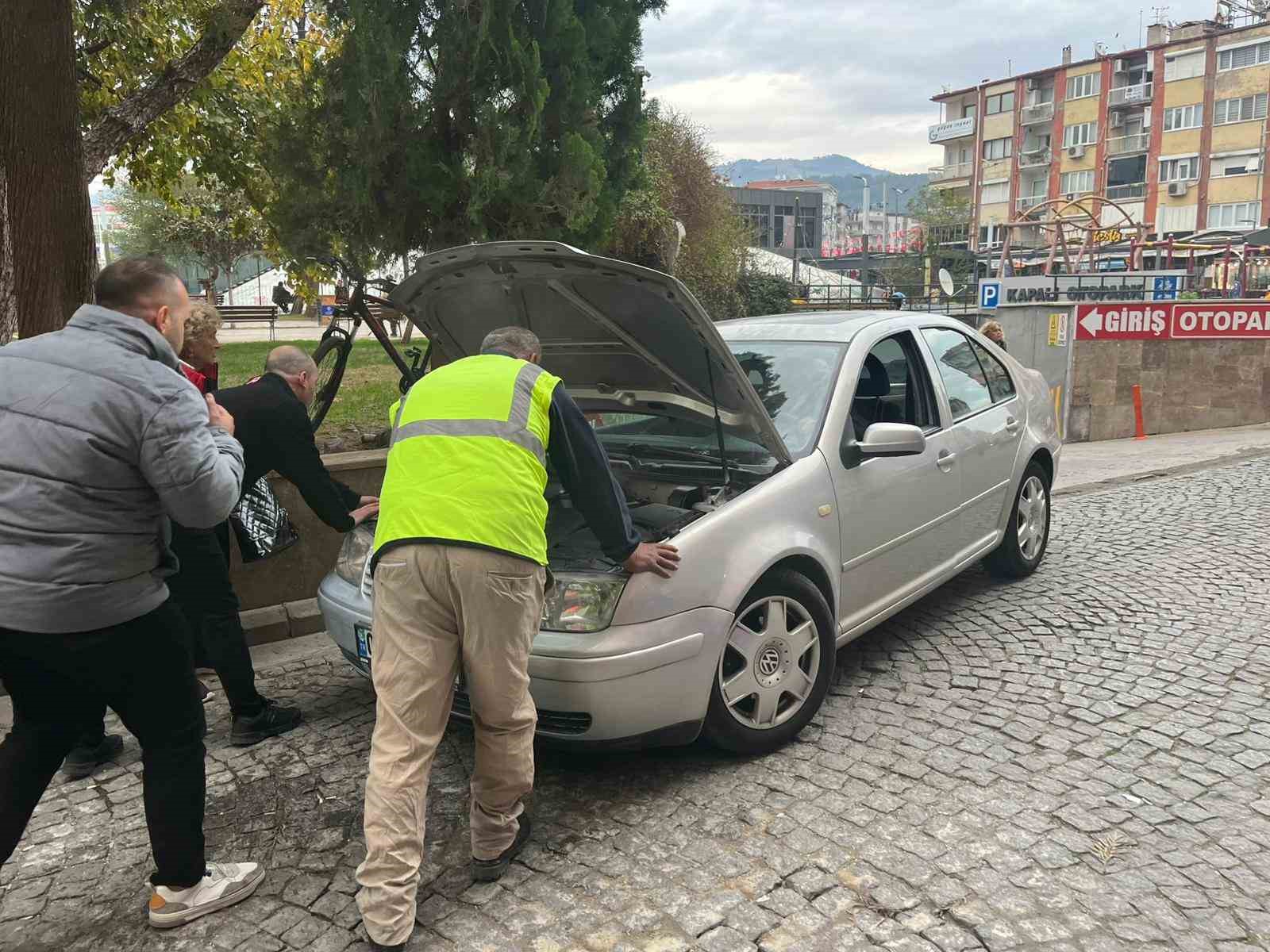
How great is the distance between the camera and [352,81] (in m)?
7.51

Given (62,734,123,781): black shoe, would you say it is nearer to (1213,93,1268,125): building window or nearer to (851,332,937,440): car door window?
(851,332,937,440): car door window

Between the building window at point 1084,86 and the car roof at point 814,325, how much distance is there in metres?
76.3

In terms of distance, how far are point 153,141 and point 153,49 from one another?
84 centimetres

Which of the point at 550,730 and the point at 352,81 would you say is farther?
the point at 352,81

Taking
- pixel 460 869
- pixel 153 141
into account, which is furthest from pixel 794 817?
pixel 153 141

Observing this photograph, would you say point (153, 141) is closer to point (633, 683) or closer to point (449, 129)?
point (449, 129)

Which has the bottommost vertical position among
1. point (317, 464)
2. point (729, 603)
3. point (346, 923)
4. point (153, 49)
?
point (346, 923)

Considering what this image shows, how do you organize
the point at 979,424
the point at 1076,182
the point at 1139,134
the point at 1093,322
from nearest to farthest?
the point at 979,424 → the point at 1093,322 → the point at 1139,134 → the point at 1076,182

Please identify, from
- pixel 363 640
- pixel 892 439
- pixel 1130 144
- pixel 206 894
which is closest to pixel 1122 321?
pixel 892 439

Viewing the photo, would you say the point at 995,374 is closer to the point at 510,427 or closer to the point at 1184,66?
the point at 510,427

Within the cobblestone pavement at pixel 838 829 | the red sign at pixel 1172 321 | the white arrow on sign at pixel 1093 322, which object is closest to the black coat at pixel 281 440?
the cobblestone pavement at pixel 838 829

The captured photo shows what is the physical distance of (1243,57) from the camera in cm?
→ 5975

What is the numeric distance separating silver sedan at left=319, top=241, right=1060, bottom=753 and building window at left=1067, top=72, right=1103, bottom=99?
251ft

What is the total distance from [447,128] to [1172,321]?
11974mm
